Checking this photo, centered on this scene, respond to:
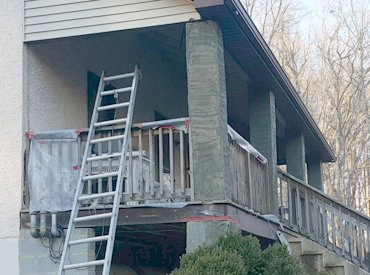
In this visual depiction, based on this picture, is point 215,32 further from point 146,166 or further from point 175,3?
point 146,166

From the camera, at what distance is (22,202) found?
993 centimetres

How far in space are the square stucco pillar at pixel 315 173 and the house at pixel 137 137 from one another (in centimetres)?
749

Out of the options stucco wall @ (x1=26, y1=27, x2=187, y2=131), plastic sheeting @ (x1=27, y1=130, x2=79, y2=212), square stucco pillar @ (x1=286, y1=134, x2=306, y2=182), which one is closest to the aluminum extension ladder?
plastic sheeting @ (x1=27, y1=130, x2=79, y2=212)

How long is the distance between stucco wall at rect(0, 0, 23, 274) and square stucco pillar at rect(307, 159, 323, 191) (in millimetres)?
11851

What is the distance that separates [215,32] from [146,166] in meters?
2.36

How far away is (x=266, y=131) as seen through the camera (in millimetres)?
12672

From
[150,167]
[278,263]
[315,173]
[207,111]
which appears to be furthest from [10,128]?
[315,173]

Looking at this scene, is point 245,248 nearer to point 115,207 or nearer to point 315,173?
point 115,207

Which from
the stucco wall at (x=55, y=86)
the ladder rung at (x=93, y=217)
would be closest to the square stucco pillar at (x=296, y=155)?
the stucco wall at (x=55, y=86)

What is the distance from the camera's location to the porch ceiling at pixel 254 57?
362 inches

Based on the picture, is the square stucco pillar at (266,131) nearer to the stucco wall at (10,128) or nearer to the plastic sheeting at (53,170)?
the plastic sheeting at (53,170)

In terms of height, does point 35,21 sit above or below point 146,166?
above

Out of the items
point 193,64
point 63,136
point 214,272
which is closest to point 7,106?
point 63,136

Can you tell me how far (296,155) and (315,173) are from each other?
3.85 metres
